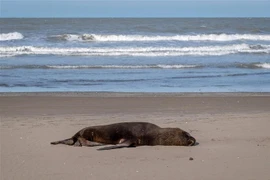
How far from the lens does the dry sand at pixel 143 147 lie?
18.9 feet

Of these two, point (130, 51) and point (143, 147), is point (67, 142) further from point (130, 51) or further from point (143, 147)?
point (130, 51)

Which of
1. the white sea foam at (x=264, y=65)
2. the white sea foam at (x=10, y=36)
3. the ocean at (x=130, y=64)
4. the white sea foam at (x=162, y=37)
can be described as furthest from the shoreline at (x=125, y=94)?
the white sea foam at (x=10, y=36)

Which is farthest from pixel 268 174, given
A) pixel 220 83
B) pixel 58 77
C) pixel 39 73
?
pixel 39 73

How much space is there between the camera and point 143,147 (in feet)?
23.2

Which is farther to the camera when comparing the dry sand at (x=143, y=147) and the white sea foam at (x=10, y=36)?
the white sea foam at (x=10, y=36)

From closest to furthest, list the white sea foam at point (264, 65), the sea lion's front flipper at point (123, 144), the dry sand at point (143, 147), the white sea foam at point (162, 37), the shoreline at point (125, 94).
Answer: the dry sand at point (143, 147), the sea lion's front flipper at point (123, 144), the shoreline at point (125, 94), the white sea foam at point (264, 65), the white sea foam at point (162, 37)

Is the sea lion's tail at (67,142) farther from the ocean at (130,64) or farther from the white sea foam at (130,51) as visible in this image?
the white sea foam at (130,51)

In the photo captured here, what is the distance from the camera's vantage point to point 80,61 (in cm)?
2238

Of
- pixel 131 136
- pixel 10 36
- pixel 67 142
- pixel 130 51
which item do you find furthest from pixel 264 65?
pixel 10 36

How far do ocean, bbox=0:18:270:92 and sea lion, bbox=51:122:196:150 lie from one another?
6515mm

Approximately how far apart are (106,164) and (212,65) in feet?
49.9

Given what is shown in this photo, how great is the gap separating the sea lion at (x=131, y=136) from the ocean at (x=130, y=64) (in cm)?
652

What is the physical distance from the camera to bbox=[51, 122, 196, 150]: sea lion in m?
7.14

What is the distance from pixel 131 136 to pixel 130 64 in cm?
1411
